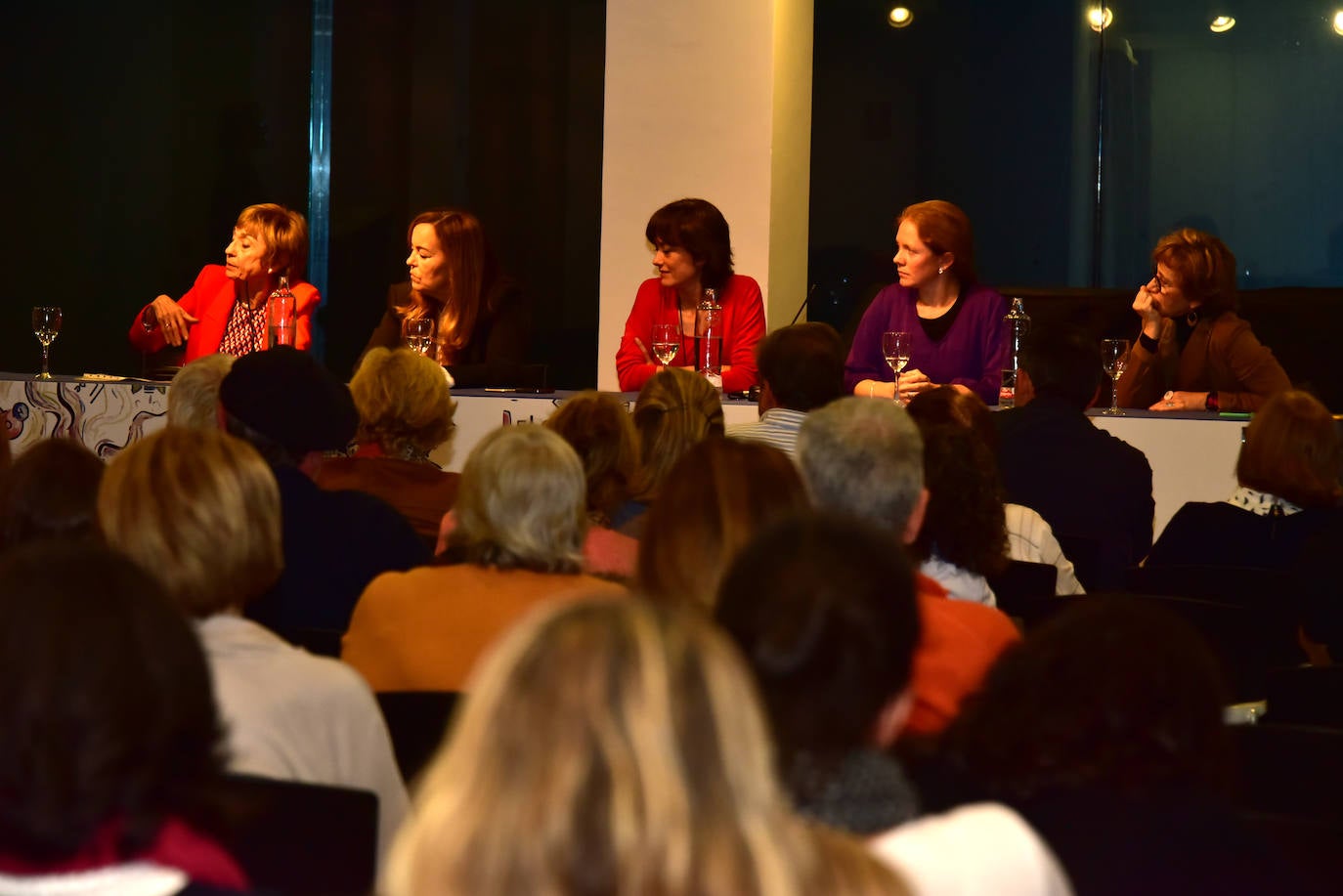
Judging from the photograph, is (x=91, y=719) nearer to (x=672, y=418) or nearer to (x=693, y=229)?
(x=672, y=418)

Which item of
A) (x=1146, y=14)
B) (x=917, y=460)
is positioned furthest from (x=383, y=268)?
(x=917, y=460)

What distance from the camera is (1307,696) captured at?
2.36m

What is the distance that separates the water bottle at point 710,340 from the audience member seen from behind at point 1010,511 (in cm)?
143

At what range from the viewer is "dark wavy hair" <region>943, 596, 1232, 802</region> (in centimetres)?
148

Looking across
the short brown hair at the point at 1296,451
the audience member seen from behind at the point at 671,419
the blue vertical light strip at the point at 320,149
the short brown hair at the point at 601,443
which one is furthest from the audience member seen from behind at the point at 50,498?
the blue vertical light strip at the point at 320,149

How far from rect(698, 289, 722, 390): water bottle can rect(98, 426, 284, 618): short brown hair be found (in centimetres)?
307

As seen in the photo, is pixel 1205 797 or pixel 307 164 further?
pixel 307 164

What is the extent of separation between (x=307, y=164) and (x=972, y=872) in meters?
7.76

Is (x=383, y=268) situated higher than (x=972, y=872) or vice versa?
(x=383, y=268)

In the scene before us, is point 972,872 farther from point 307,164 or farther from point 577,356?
point 307,164

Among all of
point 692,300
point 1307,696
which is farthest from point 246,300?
point 1307,696

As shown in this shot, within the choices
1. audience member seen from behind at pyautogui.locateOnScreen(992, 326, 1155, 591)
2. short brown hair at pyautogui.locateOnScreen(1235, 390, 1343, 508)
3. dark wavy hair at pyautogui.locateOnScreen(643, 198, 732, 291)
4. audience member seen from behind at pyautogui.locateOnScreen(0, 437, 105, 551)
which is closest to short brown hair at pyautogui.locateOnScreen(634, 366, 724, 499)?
audience member seen from behind at pyautogui.locateOnScreen(992, 326, 1155, 591)

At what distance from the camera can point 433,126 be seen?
8.36m

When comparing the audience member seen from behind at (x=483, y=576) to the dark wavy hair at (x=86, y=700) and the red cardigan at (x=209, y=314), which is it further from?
the red cardigan at (x=209, y=314)
